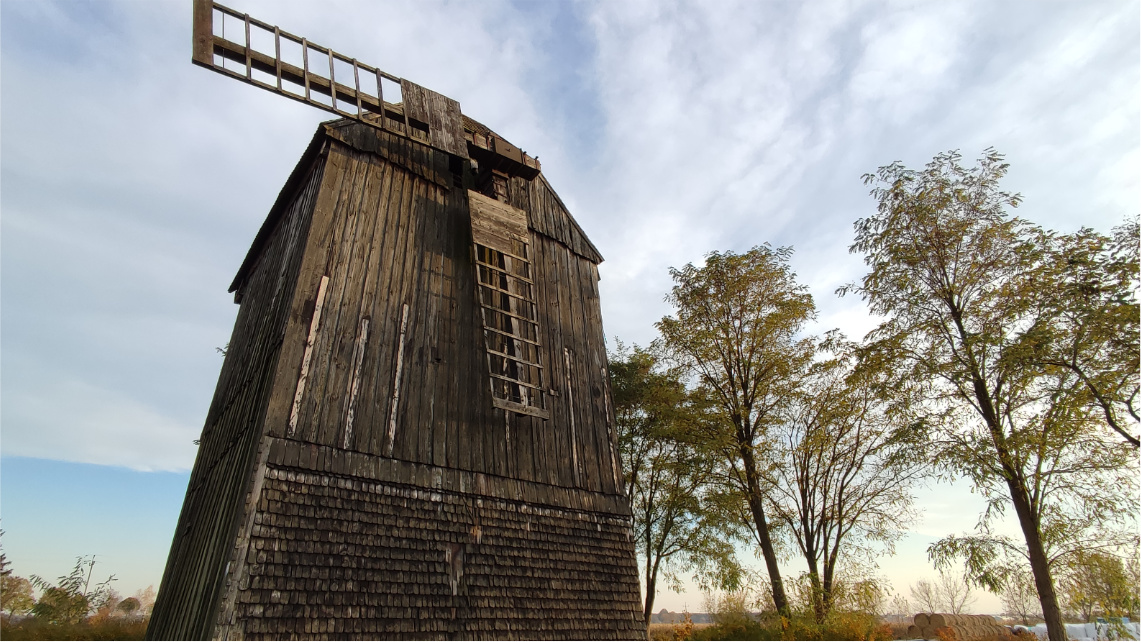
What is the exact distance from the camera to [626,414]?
20.6 metres

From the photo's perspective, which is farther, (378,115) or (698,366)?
(698,366)

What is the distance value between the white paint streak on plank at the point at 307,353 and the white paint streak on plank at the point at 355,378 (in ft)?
1.99

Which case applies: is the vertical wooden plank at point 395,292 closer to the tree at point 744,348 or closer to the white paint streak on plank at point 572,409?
the white paint streak on plank at point 572,409

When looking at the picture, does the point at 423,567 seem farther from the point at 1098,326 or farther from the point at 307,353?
the point at 1098,326

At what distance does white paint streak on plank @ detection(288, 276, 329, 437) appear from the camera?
24.5 ft

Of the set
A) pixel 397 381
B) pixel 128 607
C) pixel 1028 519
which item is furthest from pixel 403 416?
pixel 128 607

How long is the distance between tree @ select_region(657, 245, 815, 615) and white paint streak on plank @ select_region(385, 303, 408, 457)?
10710mm

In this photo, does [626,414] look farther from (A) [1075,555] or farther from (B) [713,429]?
(A) [1075,555]

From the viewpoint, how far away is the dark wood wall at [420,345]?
8.15m

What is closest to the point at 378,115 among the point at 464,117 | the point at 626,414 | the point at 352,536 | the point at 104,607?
the point at 464,117

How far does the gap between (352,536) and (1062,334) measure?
43.1 ft

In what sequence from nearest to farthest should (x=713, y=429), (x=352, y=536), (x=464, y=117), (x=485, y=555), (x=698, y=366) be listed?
(x=352, y=536)
(x=485, y=555)
(x=464, y=117)
(x=713, y=429)
(x=698, y=366)

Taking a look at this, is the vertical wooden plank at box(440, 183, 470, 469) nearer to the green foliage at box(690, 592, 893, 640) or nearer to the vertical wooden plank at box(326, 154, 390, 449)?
the vertical wooden plank at box(326, 154, 390, 449)

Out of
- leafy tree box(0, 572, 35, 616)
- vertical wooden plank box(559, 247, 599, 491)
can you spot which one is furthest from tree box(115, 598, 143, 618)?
vertical wooden plank box(559, 247, 599, 491)
